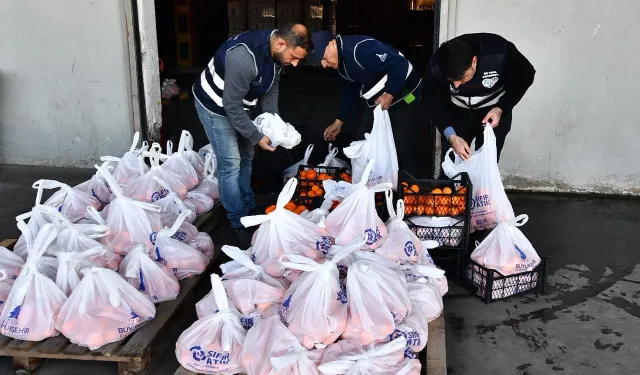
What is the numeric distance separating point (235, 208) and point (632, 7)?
3.50 metres

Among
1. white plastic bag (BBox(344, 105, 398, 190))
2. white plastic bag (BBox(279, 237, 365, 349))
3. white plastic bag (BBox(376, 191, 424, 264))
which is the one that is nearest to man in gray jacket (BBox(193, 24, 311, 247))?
white plastic bag (BBox(344, 105, 398, 190))

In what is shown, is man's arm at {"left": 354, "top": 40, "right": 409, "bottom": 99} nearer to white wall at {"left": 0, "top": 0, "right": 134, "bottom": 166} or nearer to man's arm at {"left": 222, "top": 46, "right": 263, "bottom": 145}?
man's arm at {"left": 222, "top": 46, "right": 263, "bottom": 145}

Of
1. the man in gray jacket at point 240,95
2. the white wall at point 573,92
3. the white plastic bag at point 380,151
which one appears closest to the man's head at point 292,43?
the man in gray jacket at point 240,95

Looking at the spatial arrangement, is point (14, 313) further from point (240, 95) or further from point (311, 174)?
point (311, 174)

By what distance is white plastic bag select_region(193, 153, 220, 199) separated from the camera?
4741 millimetres

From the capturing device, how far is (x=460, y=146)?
3.96 m

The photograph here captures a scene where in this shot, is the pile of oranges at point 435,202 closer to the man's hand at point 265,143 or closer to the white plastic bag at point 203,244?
the man's hand at point 265,143

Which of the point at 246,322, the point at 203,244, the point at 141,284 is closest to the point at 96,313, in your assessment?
the point at 141,284

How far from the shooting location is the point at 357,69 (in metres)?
4.17

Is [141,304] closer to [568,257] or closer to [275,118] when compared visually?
[275,118]

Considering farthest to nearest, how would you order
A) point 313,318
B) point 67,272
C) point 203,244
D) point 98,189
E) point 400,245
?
point 98,189, point 203,244, point 400,245, point 67,272, point 313,318

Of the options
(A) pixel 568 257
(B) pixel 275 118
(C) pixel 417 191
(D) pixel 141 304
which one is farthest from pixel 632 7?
(D) pixel 141 304

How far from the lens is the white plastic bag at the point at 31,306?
281 cm

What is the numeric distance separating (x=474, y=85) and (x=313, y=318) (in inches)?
82.1
